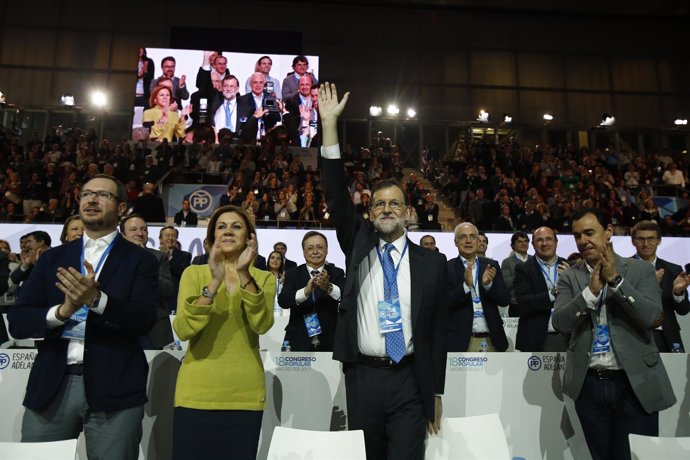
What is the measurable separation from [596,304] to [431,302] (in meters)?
0.80

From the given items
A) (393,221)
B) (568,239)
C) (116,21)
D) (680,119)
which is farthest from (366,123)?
(393,221)

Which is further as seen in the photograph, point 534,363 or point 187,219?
point 187,219

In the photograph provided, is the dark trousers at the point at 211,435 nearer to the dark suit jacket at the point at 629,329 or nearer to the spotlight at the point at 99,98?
the dark suit jacket at the point at 629,329

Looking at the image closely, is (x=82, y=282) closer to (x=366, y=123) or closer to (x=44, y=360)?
(x=44, y=360)

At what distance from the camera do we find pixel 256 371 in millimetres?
2078

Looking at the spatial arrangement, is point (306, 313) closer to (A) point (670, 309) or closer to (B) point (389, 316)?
(B) point (389, 316)

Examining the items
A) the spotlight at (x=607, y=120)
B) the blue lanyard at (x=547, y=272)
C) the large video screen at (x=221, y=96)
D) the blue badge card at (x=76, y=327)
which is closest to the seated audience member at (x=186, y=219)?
the blue lanyard at (x=547, y=272)

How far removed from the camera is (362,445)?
1.92 metres

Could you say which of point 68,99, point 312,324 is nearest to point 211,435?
point 312,324

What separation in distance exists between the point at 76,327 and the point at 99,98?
15764 millimetres

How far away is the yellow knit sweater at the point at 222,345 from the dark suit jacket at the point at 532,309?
2241mm

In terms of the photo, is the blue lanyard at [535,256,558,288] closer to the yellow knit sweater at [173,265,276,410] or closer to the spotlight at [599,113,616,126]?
the yellow knit sweater at [173,265,276,410]

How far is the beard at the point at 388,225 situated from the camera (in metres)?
2.25

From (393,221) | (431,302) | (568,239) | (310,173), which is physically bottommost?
(431,302)
